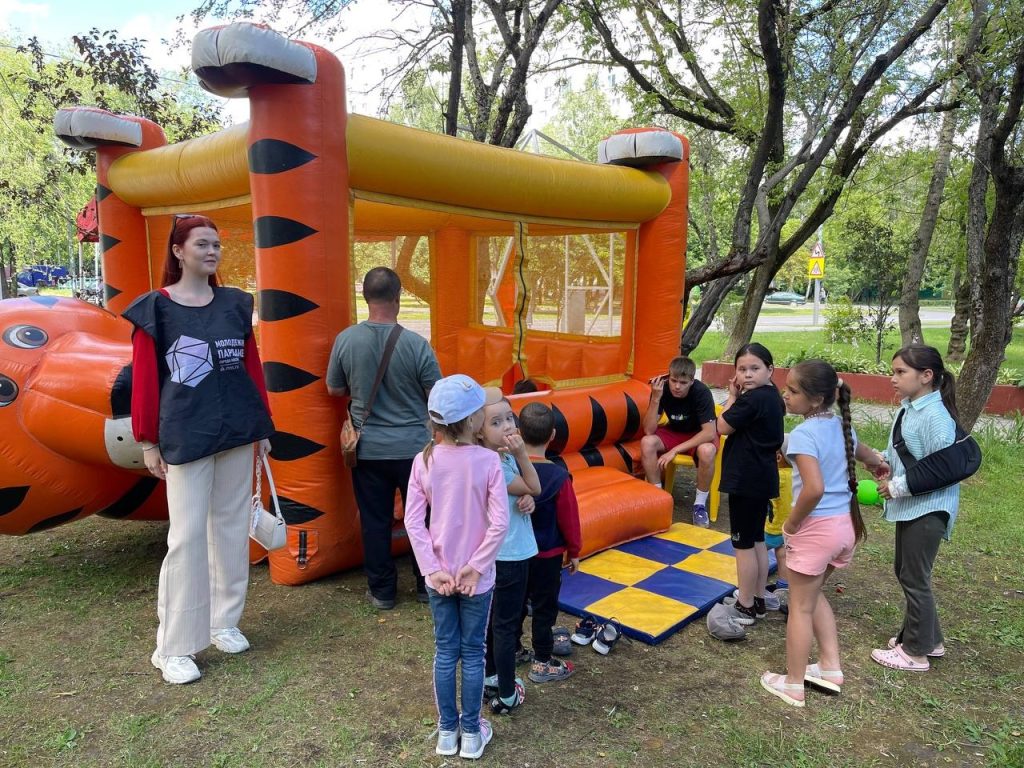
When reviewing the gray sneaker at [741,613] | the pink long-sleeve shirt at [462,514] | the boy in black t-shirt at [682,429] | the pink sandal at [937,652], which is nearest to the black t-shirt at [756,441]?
the gray sneaker at [741,613]

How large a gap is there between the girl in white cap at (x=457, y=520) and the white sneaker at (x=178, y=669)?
1130 millimetres

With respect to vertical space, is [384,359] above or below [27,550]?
above

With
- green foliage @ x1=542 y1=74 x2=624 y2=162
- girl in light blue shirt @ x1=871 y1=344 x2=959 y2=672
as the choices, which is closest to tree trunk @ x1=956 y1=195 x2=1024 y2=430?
girl in light blue shirt @ x1=871 y1=344 x2=959 y2=672

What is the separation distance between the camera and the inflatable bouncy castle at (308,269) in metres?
3.34

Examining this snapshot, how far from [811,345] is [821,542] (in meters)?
15.3

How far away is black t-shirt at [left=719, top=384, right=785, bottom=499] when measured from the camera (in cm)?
318

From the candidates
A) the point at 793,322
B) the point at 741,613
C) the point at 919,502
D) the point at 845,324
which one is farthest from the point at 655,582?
the point at 793,322

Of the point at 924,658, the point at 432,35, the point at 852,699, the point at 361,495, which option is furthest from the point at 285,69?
the point at 432,35

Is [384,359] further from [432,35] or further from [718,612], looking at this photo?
[432,35]

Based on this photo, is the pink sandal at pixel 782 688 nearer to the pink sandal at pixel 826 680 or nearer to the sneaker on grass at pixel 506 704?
the pink sandal at pixel 826 680

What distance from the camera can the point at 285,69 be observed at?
10.4 feet

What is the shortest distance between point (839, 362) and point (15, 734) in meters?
10.9

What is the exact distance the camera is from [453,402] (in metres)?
2.17

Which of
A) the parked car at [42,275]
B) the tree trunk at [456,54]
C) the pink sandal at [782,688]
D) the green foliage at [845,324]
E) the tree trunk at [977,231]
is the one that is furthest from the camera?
the parked car at [42,275]
